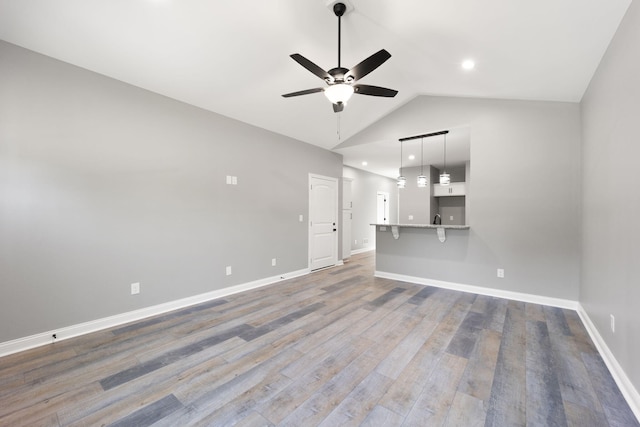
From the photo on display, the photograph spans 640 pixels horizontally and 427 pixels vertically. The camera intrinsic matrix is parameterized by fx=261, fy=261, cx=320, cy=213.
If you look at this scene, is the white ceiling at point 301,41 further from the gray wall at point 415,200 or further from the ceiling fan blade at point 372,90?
the gray wall at point 415,200

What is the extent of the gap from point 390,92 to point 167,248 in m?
3.26

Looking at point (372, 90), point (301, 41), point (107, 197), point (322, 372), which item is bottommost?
point (322, 372)

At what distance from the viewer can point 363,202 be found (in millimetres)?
8609

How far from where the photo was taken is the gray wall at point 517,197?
3533 mm

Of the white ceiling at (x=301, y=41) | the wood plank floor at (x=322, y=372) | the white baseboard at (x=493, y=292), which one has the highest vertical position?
the white ceiling at (x=301, y=41)

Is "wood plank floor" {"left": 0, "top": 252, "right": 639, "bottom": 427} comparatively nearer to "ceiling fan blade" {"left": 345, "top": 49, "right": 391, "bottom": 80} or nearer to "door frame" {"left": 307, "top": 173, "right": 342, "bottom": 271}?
"door frame" {"left": 307, "top": 173, "right": 342, "bottom": 271}

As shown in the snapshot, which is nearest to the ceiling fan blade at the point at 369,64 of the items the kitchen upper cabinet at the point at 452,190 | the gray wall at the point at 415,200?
the gray wall at the point at 415,200

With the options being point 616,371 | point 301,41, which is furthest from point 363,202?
point 616,371

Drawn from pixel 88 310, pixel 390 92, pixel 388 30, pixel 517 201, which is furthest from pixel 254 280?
pixel 517 201

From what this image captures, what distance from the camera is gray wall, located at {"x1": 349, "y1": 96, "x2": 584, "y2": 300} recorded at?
11.6 feet

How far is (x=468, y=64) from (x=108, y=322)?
203 inches

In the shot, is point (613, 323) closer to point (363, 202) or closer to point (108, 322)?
point (108, 322)

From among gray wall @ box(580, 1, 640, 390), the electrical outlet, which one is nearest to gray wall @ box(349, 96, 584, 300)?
gray wall @ box(580, 1, 640, 390)

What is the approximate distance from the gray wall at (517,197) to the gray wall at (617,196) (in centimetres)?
61
